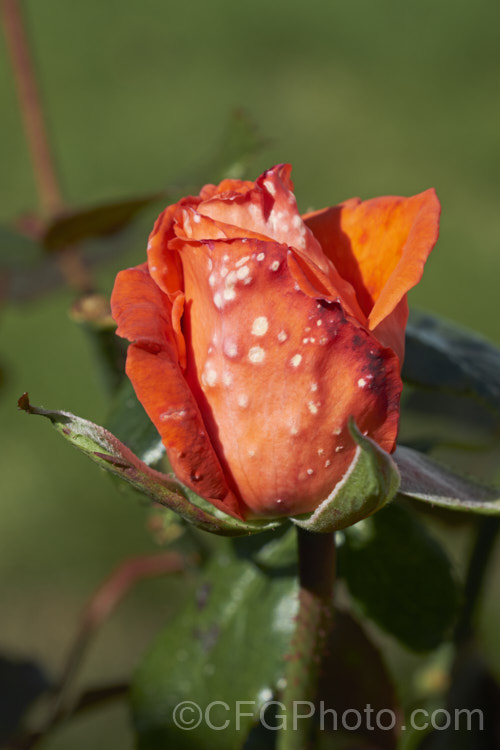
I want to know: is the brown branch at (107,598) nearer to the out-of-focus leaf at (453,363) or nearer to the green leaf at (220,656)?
the green leaf at (220,656)

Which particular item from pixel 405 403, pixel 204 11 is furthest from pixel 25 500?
pixel 204 11

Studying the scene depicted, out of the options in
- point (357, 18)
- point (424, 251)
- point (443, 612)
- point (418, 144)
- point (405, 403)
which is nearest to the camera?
point (424, 251)

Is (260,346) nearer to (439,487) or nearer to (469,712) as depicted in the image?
(439,487)

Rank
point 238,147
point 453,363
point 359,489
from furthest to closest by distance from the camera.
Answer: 1. point 238,147
2. point 453,363
3. point 359,489

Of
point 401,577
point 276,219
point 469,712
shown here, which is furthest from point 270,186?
point 469,712

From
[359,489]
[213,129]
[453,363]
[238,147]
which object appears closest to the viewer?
[359,489]

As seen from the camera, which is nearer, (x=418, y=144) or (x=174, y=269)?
(x=174, y=269)

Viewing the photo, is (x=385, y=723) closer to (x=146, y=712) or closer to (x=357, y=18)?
(x=146, y=712)
